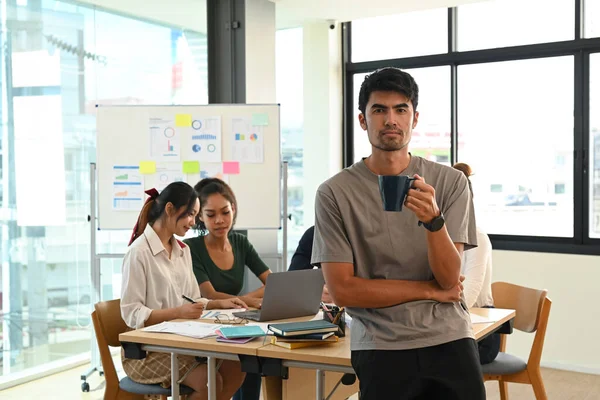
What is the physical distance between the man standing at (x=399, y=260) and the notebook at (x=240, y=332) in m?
0.70

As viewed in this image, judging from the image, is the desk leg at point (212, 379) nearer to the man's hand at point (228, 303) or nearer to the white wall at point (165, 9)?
the man's hand at point (228, 303)

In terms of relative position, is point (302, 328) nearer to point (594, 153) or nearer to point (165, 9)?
point (594, 153)

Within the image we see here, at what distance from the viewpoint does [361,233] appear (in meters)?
2.12

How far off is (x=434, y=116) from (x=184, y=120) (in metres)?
2.34

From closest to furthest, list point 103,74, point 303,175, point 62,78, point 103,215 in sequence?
point 103,215
point 62,78
point 103,74
point 303,175

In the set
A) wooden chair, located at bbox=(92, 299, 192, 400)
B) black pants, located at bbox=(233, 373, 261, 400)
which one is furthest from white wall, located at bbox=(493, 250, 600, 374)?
wooden chair, located at bbox=(92, 299, 192, 400)

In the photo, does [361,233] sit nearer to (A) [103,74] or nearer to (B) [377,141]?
(B) [377,141]

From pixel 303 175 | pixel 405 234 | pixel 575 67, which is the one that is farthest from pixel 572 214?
pixel 405 234

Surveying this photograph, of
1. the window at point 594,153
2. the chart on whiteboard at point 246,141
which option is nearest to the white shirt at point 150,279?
the chart on whiteboard at point 246,141

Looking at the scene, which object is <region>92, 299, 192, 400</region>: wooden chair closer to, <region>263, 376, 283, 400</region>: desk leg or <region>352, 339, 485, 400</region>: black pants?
<region>263, 376, 283, 400</region>: desk leg

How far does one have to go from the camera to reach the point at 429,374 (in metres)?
1.99

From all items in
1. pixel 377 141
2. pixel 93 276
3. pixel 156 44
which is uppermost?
pixel 156 44

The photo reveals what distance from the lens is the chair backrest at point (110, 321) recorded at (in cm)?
319

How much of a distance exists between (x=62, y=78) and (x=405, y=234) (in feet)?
13.1
